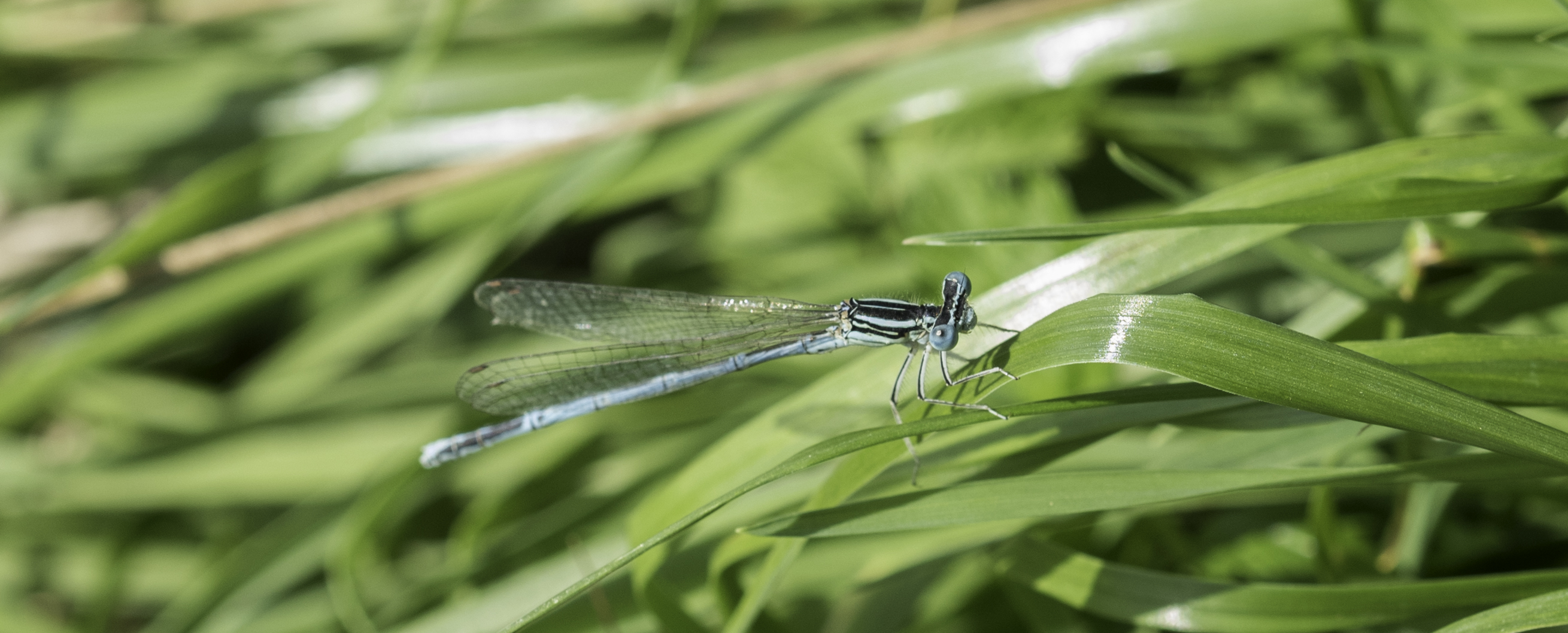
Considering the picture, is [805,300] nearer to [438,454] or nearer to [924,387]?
[438,454]

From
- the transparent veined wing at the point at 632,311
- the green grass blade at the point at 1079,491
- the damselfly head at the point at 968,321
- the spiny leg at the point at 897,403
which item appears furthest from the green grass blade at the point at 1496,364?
the transparent veined wing at the point at 632,311

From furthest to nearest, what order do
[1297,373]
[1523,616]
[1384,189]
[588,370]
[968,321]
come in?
1. [588,370]
2. [968,321]
3. [1384,189]
4. [1523,616]
5. [1297,373]

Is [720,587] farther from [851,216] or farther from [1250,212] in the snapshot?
[851,216]

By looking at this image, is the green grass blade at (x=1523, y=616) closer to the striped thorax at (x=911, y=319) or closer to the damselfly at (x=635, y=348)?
the striped thorax at (x=911, y=319)

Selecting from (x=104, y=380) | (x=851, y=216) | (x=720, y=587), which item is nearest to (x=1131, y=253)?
(x=720, y=587)

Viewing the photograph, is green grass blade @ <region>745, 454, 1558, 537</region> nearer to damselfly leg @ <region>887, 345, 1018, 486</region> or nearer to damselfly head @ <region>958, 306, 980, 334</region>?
damselfly leg @ <region>887, 345, 1018, 486</region>

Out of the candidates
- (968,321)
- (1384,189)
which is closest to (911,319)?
(968,321)
